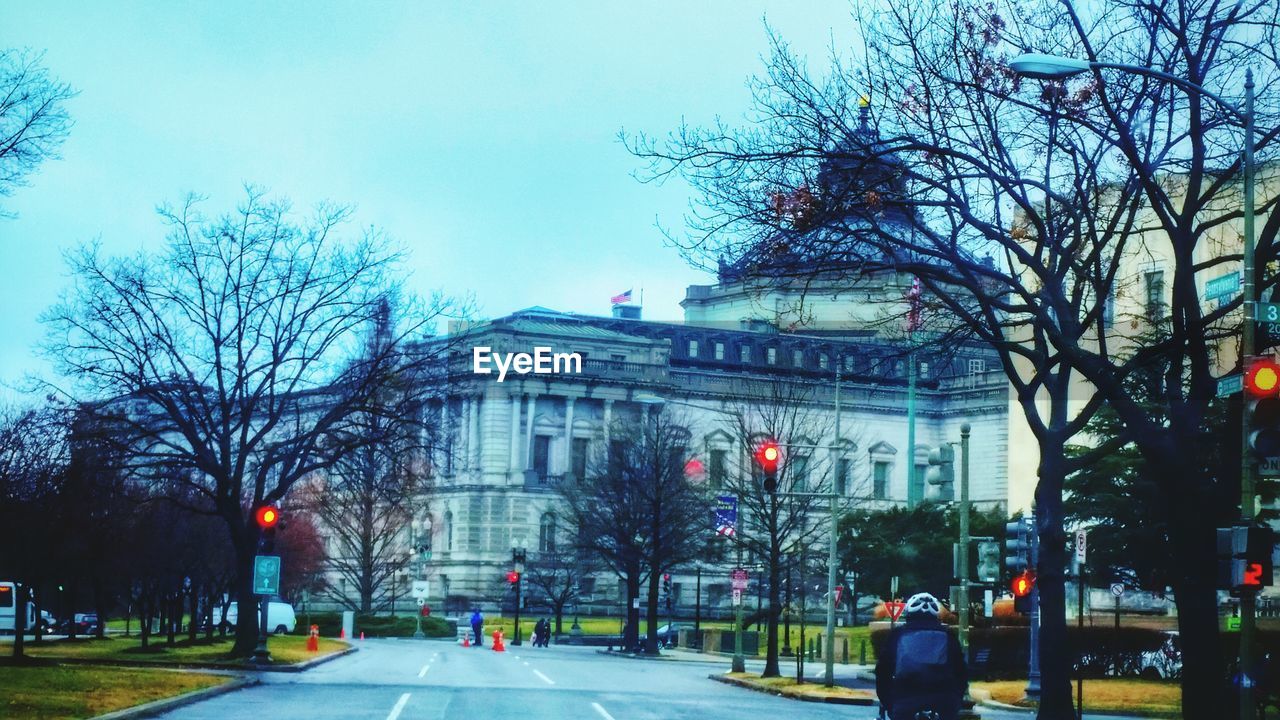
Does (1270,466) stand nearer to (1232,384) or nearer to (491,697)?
(1232,384)

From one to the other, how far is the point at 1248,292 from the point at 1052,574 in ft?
29.9

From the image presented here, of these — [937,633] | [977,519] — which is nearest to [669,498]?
[977,519]

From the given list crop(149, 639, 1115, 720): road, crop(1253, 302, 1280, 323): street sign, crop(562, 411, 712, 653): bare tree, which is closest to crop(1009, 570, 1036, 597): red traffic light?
crop(149, 639, 1115, 720): road

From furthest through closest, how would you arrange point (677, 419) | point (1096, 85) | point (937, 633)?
point (677, 419)
point (1096, 85)
point (937, 633)

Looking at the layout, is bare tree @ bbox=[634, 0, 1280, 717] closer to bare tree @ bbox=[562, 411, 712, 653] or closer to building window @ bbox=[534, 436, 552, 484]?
bare tree @ bbox=[562, 411, 712, 653]

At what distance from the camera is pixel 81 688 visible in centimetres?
3034

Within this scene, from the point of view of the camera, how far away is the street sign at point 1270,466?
1914 centimetres

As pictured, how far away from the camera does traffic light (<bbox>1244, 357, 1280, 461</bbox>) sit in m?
19.1

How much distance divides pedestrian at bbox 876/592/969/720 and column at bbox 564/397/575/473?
393 ft

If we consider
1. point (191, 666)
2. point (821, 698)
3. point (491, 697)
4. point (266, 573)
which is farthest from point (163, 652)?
point (821, 698)

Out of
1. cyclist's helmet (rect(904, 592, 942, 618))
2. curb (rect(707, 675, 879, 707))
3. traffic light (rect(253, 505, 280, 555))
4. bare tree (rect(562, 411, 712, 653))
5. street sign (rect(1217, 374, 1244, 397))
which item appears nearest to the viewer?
cyclist's helmet (rect(904, 592, 942, 618))

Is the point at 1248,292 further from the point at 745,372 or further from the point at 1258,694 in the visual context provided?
the point at 745,372

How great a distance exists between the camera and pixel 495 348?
130m

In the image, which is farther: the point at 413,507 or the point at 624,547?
the point at 413,507
